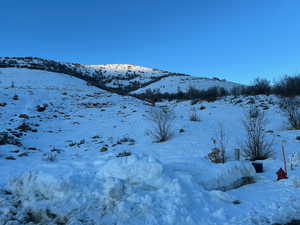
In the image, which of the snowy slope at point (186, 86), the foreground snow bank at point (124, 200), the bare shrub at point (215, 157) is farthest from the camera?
the snowy slope at point (186, 86)

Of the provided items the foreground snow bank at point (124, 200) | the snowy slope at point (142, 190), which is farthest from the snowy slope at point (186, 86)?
the foreground snow bank at point (124, 200)

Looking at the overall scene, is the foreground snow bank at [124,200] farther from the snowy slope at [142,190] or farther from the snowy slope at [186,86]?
the snowy slope at [186,86]

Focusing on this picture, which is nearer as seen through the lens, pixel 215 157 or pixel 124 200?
pixel 124 200

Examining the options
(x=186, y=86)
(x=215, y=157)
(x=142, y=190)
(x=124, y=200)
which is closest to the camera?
(x=124, y=200)

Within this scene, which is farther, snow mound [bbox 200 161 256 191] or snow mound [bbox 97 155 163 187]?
snow mound [bbox 200 161 256 191]

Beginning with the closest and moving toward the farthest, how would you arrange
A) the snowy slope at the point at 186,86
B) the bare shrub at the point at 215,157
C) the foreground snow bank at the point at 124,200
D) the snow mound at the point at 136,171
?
the foreground snow bank at the point at 124,200
the snow mound at the point at 136,171
the bare shrub at the point at 215,157
the snowy slope at the point at 186,86

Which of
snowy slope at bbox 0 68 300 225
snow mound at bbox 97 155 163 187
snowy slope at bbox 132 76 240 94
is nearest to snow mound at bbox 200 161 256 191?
snowy slope at bbox 0 68 300 225

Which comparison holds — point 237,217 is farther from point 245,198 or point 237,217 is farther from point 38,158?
point 38,158

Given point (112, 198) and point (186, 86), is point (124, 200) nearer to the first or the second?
point (112, 198)

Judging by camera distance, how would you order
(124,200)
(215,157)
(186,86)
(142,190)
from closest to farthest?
(124,200) → (142,190) → (215,157) → (186,86)

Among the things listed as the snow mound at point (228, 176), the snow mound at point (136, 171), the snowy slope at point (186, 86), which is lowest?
the snow mound at point (228, 176)

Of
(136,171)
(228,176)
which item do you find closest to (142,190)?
(136,171)

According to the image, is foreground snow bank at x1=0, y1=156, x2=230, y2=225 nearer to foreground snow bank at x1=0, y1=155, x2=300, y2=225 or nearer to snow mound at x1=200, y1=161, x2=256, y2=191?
foreground snow bank at x1=0, y1=155, x2=300, y2=225

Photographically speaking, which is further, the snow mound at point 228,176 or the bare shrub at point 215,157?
the bare shrub at point 215,157
